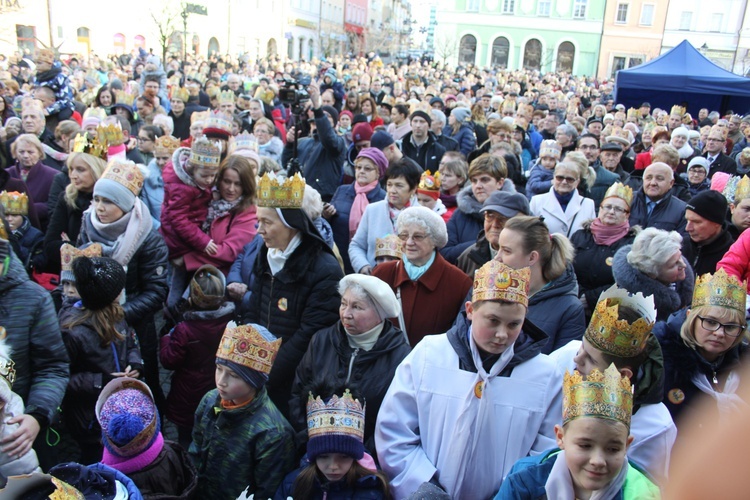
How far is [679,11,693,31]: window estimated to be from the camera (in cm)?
5753

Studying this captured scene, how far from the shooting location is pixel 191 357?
4.03 meters

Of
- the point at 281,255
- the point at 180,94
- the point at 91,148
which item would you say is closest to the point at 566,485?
the point at 281,255

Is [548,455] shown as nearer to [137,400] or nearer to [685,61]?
[137,400]

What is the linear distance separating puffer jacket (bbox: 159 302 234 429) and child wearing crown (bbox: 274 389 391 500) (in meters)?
1.42

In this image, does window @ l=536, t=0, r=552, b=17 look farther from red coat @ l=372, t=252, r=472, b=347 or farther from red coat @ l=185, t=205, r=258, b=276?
red coat @ l=372, t=252, r=472, b=347

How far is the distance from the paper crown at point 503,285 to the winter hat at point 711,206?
2.71m

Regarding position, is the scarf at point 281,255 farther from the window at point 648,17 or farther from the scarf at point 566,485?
the window at point 648,17

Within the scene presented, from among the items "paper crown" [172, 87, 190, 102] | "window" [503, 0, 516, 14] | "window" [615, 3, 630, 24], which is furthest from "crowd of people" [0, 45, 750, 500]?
"window" [503, 0, 516, 14]

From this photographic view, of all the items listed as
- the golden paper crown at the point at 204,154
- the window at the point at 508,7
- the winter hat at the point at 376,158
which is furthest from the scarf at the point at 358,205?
the window at the point at 508,7

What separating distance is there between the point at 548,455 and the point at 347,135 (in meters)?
7.15

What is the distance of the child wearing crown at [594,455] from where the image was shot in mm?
2100

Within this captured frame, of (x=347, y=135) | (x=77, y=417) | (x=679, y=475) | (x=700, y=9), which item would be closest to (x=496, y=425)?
A: (x=679, y=475)

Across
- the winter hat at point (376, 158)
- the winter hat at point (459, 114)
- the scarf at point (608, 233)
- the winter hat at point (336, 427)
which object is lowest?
the winter hat at point (336, 427)

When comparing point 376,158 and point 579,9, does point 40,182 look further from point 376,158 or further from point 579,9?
point 579,9
